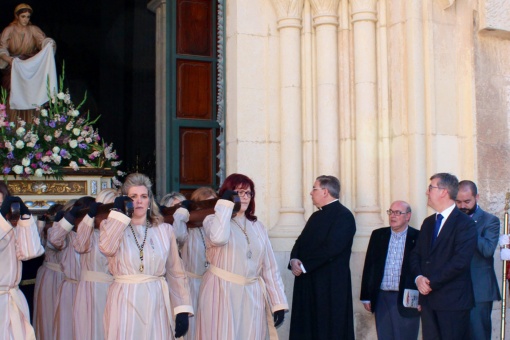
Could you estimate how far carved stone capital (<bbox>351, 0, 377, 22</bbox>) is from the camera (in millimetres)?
8984

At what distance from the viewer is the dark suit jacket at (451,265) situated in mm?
6414

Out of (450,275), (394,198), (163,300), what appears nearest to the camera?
(163,300)

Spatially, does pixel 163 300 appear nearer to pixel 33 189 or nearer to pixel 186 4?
pixel 33 189

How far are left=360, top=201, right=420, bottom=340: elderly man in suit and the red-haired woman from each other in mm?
1275

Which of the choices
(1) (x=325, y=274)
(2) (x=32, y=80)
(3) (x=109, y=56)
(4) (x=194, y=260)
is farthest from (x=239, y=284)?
(3) (x=109, y=56)

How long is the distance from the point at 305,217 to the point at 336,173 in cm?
55

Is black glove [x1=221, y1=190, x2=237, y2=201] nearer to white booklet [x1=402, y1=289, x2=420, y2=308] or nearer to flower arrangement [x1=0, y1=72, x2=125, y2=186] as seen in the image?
white booklet [x1=402, y1=289, x2=420, y2=308]

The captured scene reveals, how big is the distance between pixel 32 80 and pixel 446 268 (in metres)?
5.93

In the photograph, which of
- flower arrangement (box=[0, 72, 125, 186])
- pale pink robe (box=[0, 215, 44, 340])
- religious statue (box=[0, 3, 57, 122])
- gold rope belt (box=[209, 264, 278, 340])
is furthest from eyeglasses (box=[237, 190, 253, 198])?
religious statue (box=[0, 3, 57, 122])

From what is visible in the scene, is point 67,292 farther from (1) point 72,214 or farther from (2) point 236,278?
(2) point 236,278

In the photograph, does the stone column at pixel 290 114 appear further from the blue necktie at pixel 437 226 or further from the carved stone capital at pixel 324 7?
the blue necktie at pixel 437 226

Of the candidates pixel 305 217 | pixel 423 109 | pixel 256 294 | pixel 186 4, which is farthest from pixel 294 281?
pixel 186 4

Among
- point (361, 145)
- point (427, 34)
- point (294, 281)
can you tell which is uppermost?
point (427, 34)

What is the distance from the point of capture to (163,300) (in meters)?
5.91
